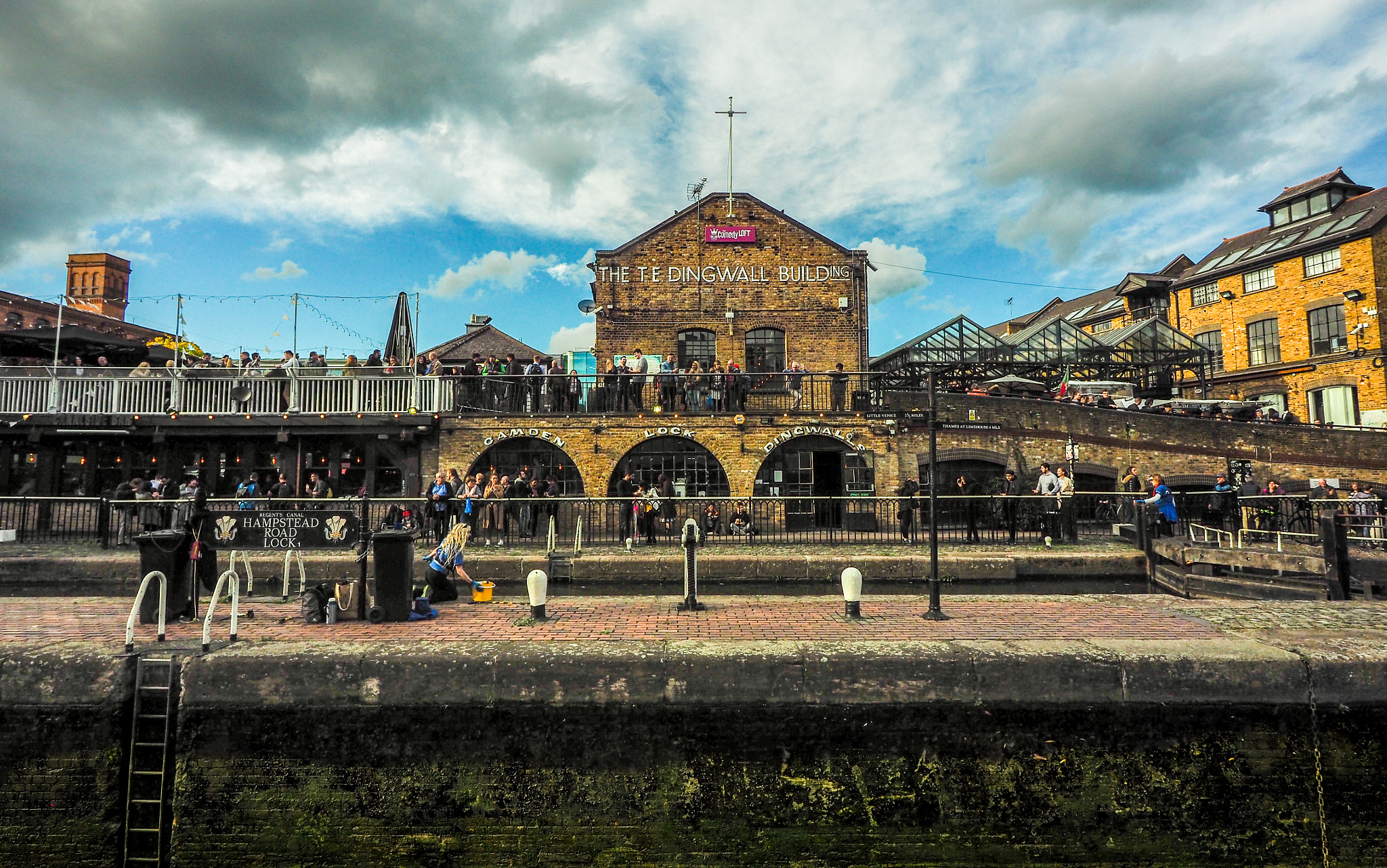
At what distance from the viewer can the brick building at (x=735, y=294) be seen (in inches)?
837

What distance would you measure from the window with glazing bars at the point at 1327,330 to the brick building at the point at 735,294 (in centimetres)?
2268

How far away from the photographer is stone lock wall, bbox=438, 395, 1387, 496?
1734 cm

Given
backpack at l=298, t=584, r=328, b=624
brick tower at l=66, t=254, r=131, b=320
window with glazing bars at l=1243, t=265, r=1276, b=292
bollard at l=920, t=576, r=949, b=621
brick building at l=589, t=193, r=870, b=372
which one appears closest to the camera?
backpack at l=298, t=584, r=328, b=624

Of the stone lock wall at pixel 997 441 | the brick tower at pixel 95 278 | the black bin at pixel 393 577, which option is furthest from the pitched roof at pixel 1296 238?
the brick tower at pixel 95 278

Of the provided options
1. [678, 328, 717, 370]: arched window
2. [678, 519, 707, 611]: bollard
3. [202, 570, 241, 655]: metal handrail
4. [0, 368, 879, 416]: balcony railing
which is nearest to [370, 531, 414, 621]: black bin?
[202, 570, 241, 655]: metal handrail

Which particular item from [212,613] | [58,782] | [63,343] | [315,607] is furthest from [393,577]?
[63,343]

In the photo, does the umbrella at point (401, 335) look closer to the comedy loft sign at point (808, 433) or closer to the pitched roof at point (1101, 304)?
the comedy loft sign at point (808, 433)

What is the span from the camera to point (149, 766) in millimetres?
4539

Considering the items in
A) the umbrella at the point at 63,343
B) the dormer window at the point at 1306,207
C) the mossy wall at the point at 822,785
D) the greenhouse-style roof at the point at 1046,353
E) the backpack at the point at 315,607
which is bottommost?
the mossy wall at the point at 822,785

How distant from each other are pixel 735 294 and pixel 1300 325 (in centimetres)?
2690

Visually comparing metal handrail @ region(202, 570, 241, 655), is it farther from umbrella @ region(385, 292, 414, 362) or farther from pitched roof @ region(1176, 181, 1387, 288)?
pitched roof @ region(1176, 181, 1387, 288)

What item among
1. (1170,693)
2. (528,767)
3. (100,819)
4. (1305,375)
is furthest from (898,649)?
(1305,375)

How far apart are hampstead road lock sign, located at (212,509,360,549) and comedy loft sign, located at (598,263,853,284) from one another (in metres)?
11.8

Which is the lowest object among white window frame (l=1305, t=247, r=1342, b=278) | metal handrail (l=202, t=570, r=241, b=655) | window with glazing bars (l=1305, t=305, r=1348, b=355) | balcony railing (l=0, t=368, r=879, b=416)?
metal handrail (l=202, t=570, r=241, b=655)
